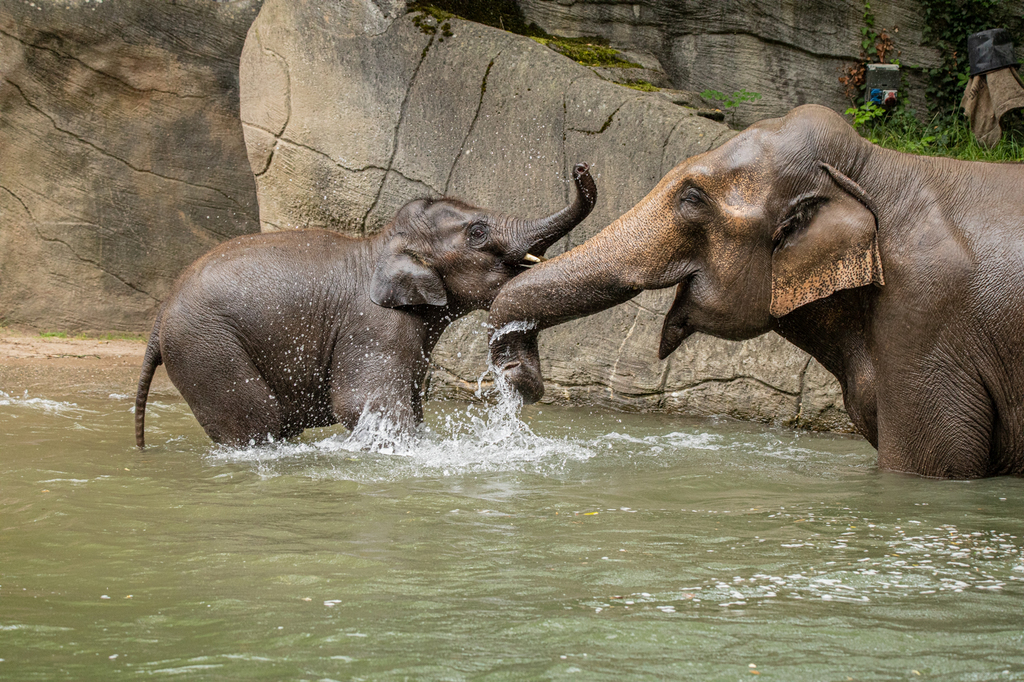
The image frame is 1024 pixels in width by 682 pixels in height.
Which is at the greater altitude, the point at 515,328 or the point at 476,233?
the point at 476,233

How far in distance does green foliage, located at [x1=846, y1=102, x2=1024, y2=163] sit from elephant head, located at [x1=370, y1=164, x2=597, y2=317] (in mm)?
4179

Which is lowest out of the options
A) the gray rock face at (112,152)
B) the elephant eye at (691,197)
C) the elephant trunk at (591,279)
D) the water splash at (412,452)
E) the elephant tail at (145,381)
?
the water splash at (412,452)

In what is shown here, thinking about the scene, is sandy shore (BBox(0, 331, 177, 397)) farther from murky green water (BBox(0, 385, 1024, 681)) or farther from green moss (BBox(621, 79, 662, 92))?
green moss (BBox(621, 79, 662, 92))

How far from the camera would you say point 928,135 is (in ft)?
30.9

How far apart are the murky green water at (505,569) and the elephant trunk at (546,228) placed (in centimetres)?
120

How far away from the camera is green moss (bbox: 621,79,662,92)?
333 inches

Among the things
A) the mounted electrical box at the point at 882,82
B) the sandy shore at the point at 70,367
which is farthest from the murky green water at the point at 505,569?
the mounted electrical box at the point at 882,82

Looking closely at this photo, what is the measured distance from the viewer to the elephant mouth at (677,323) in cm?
446

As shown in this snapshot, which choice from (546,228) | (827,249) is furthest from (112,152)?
(827,249)

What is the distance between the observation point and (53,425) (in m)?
6.64

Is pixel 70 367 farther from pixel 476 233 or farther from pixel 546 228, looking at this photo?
pixel 546 228

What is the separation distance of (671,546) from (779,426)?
149 inches

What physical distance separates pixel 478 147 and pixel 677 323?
394cm

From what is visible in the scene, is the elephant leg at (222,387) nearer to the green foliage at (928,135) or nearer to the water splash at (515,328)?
the water splash at (515,328)
